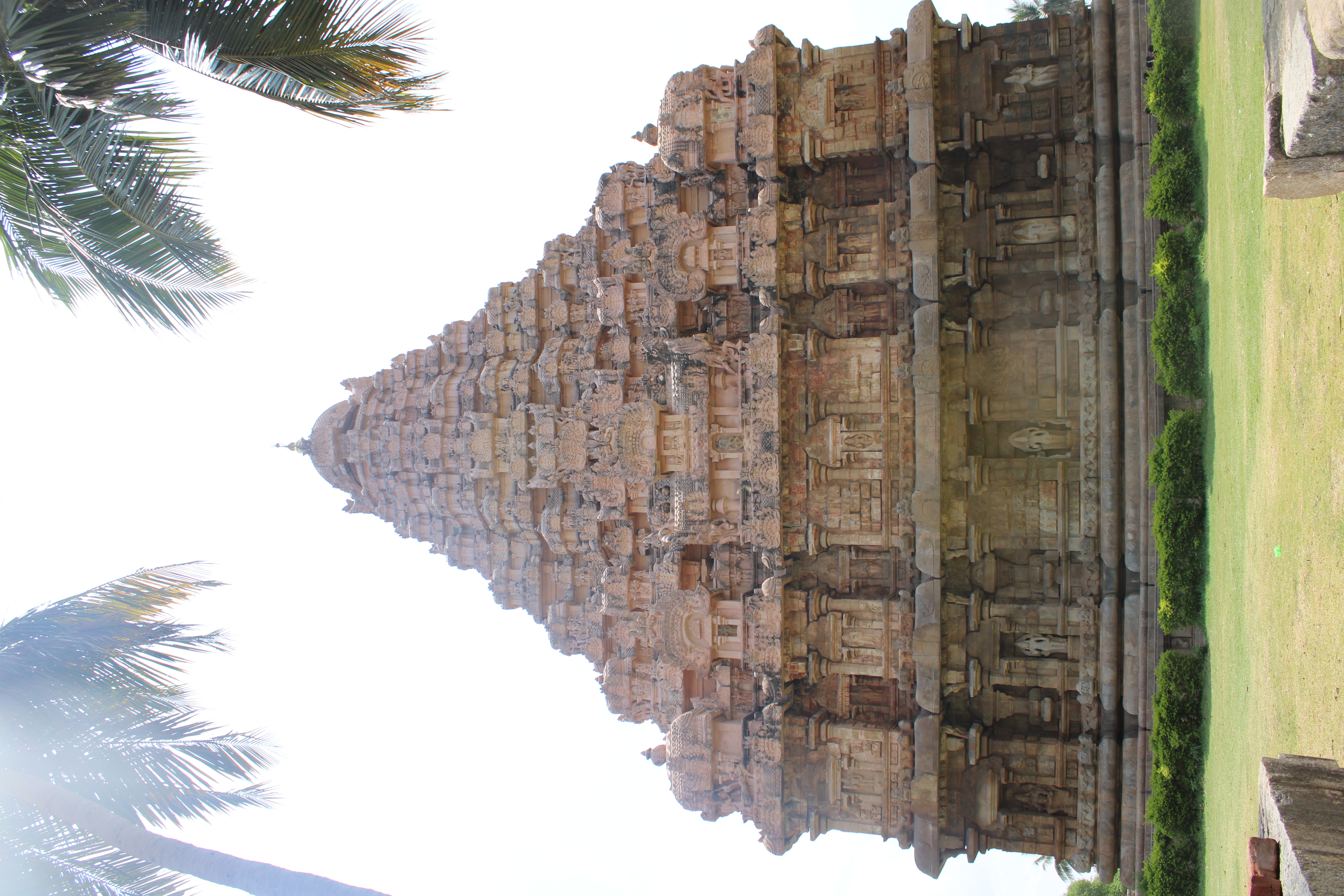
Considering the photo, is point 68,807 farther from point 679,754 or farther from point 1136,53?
point 1136,53

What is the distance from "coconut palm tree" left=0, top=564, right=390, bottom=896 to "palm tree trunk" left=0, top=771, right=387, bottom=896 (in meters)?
0.01

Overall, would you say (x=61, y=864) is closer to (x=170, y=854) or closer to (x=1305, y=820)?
(x=170, y=854)

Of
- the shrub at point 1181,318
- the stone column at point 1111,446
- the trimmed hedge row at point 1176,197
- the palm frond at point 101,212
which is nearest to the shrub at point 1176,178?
the trimmed hedge row at point 1176,197

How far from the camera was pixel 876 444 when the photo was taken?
575 inches

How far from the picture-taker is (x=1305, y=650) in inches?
297

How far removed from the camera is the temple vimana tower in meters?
13.8

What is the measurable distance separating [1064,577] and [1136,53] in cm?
791

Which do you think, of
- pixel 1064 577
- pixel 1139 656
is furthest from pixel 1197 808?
pixel 1064 577

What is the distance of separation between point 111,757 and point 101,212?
588 cm

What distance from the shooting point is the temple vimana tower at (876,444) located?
1380 cm

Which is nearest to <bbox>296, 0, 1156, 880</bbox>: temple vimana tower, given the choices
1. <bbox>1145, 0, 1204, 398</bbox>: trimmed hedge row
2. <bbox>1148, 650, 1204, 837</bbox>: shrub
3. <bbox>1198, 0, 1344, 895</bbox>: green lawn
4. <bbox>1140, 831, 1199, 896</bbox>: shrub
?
<bbox>1145, 0, 1204, 398</bbox>: trimmed hedge row

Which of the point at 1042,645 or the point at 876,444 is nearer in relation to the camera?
the point at 1042,645

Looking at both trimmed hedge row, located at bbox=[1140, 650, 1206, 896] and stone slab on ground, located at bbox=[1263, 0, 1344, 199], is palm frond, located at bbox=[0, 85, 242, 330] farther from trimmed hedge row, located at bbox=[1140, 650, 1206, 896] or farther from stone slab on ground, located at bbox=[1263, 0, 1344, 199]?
trimmed hedge row, located at bbox=[1140, 650, 1206, 896]

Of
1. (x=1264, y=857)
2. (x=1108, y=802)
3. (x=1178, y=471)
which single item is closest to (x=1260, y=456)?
(x=1178, y=471)
